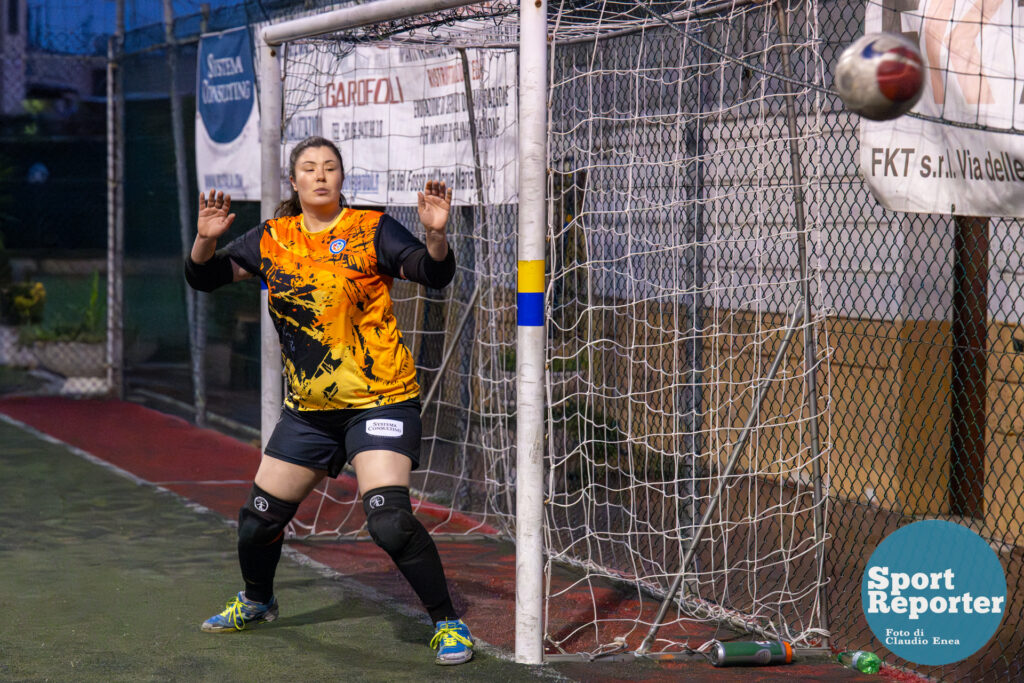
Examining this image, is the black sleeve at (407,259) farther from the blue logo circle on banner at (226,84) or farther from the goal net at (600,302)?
the blue logo circle on banner at (226,84)

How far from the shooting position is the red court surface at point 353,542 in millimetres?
5211

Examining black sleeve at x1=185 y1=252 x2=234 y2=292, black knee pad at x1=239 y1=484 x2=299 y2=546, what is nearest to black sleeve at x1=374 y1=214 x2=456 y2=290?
black sleeve at x1=185 y1=252 x2=234 y2=292

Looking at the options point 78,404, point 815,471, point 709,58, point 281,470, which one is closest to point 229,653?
point 281,470

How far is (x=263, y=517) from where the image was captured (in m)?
5.29

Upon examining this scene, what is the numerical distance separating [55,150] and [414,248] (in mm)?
10380

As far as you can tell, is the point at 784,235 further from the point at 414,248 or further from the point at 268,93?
the point at 268,93

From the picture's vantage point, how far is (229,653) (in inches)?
205

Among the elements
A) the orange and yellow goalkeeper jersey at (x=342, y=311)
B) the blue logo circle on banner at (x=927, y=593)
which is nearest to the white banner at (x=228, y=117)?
Result: the orange and yellow goalkeeper jersey at (x=342, y=311)

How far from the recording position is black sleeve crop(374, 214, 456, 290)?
481 cm

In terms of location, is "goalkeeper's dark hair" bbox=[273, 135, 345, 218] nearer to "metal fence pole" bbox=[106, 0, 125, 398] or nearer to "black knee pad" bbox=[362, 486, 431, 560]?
"black knee pad" bbox=[362, 486, 431, 560]

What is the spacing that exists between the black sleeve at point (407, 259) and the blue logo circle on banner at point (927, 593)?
2024 millimetres

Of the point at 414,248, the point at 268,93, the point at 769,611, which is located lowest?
the point at 769,611

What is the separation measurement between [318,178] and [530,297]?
1.01 meters

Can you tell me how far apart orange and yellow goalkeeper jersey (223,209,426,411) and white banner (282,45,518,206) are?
7.47ft
